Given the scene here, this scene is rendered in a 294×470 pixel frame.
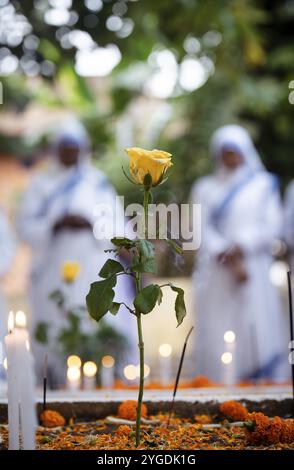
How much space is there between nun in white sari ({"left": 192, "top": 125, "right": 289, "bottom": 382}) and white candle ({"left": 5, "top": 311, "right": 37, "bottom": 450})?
349cm

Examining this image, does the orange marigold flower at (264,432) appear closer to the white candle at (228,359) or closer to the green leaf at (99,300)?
the green leaf at (99,300)

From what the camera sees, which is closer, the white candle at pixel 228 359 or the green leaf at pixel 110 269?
the green leaf at pixel 110 269

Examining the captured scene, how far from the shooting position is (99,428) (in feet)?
5.54

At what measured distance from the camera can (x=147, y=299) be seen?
1428 mm

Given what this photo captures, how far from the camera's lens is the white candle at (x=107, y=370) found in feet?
10.6

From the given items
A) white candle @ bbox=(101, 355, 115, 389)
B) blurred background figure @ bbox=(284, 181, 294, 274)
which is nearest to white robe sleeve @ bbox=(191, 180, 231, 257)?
blurred background figure @ bbox=(284, 181, 294, 274)

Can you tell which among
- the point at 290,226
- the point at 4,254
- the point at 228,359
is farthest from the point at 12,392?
the point at 290,226

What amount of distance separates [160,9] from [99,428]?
2.70 m

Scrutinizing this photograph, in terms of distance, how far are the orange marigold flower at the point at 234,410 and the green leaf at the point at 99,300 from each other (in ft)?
1.36

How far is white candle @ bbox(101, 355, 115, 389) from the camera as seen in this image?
323cm

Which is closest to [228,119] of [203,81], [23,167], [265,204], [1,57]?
[203,81]

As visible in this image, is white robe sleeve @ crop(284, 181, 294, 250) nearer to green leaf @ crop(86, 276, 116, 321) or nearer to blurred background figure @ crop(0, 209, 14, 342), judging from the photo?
blurred background figure @ crop(0, 209, 14, 342)

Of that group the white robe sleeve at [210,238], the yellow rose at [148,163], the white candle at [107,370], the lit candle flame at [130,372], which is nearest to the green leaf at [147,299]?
the yellow rose at [148,163]

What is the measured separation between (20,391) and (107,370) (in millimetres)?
2051
